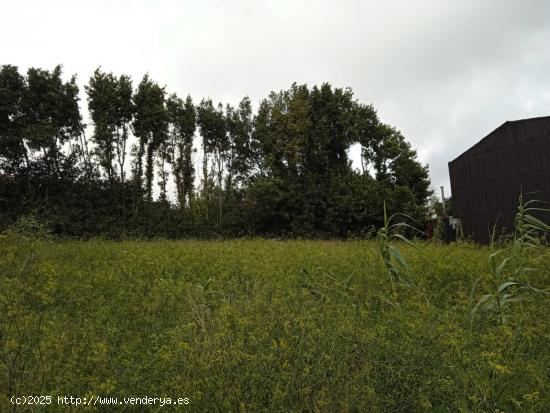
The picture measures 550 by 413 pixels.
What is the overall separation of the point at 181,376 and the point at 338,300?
2.30 m

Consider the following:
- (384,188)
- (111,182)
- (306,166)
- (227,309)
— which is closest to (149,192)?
(111,182)

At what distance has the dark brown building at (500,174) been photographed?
739 inches

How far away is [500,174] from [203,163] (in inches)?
801

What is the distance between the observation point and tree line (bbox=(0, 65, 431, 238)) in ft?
76.6

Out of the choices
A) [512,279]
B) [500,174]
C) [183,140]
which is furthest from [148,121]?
[512,279]

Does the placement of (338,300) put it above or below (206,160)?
below

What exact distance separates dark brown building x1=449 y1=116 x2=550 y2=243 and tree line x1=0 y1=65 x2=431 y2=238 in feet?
20.7

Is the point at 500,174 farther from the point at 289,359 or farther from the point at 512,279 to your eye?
the point at 289,359

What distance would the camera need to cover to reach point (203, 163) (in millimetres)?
31953

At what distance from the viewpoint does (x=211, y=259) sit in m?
7.92

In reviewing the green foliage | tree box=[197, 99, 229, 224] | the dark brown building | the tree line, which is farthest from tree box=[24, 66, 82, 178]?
the green foliage

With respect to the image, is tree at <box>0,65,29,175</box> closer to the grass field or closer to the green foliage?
the grass field

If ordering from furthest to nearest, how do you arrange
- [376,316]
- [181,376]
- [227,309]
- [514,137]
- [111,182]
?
[111,182]
[514,137]
[376,316]
[227,309]
[181,376]

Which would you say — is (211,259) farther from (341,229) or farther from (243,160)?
(243,160)
